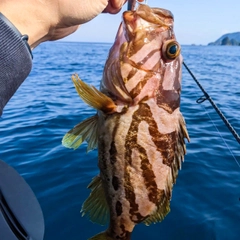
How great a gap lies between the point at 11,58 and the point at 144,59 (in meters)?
1.10

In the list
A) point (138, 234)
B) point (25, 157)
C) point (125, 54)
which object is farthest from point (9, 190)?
point (25, 157)

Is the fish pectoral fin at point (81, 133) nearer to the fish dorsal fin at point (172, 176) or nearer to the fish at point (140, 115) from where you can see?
the fish at point (140, 115)

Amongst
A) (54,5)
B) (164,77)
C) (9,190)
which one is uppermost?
(54,5)

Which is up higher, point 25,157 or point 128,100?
point 128,100

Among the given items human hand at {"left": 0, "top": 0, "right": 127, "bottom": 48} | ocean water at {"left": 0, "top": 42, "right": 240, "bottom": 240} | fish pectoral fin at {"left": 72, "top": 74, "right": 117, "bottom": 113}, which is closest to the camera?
human hand at {"left": 0, "top": 0, "right": 127, "bottom": 48}

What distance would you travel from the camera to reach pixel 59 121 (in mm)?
10586

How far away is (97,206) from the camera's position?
9.02 feet

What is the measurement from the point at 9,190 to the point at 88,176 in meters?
4.09

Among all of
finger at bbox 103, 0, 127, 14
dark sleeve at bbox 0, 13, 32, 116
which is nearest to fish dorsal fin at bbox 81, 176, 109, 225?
dark sleeve at bbox 0, 13, 32, 116

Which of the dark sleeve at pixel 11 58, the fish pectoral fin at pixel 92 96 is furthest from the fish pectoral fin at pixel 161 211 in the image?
the dark sleeve at pixel 11 58

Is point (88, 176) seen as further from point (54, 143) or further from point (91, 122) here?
point (91, 122)

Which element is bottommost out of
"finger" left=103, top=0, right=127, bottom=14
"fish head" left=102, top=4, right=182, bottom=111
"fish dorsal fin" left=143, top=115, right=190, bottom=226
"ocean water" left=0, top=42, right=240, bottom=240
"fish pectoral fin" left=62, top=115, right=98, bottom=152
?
"ocean water" left=0, top=42, right=240, bottom=240

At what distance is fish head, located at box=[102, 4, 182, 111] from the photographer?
2.40 metres

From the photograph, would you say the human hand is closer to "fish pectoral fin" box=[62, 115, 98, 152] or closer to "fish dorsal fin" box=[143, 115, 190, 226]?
"fish pectoral fin" box=[62, 115, 98, 152]
